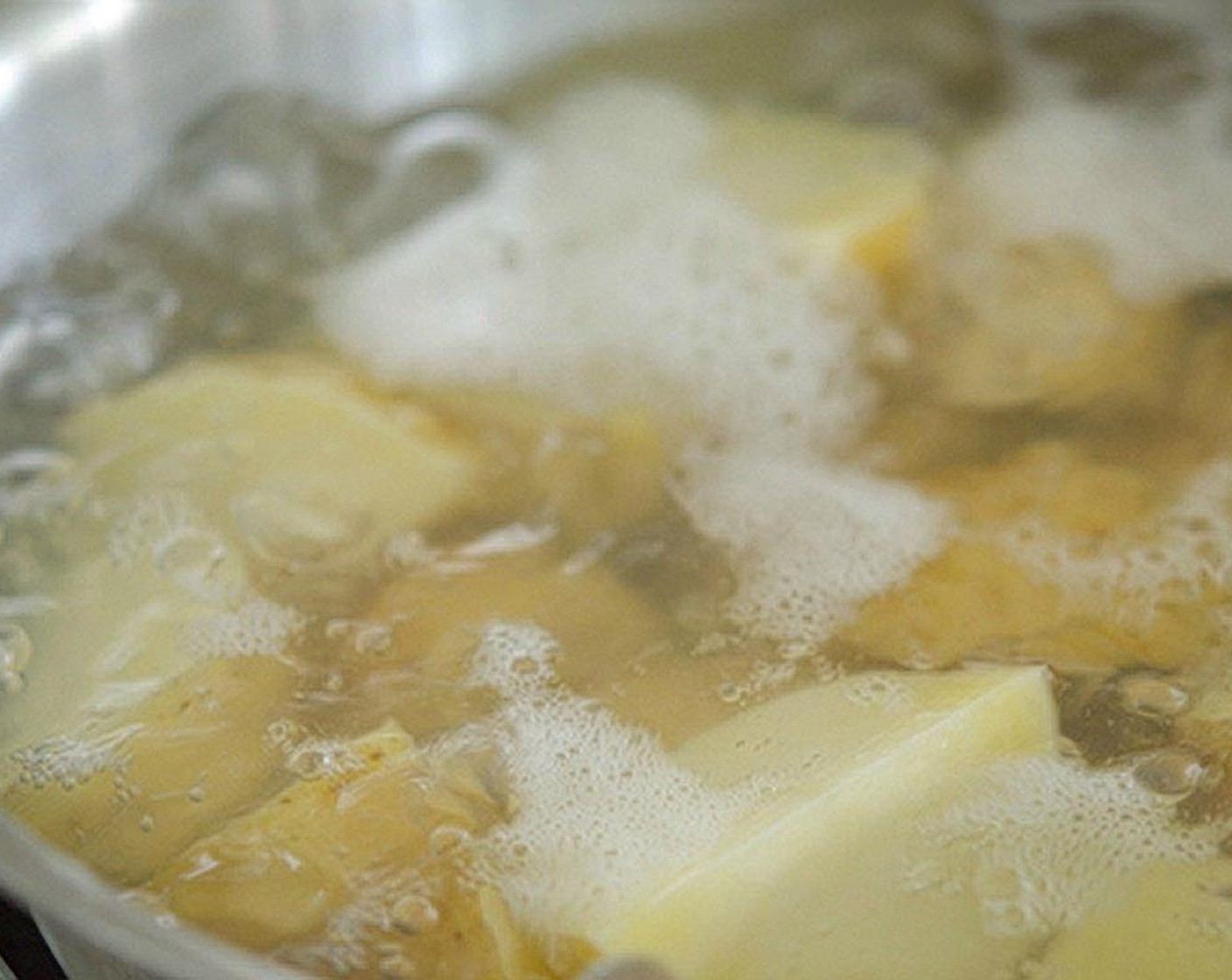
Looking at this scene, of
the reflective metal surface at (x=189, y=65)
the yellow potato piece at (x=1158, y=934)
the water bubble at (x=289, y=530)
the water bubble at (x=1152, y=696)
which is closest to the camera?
the yellow potato piece at (x=1158, y=934)

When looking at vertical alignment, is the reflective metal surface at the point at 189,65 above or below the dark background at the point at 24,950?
above

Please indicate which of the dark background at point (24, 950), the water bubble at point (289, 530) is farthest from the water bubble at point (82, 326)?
the dark background at point (24, 950)

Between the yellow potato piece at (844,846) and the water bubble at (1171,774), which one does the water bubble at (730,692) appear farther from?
the water bubble at (1171,774)

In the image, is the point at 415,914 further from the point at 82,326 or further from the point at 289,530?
the point at 82,326

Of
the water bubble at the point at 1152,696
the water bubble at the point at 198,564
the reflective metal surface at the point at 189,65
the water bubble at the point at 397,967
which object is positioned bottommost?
the water bubble at the point at 1152,696

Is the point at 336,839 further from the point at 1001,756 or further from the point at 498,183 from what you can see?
the point at 498,183

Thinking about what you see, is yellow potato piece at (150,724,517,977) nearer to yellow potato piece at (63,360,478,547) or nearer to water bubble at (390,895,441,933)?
water bubble at (390,895,441,933)

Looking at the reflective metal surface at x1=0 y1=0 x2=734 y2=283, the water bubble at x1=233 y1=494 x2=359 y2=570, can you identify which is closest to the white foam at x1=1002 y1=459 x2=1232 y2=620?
the water bubble at x1=233 y1=494 x2=359 y2=570

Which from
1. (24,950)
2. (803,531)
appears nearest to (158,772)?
(24,950)
